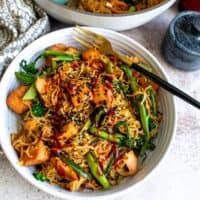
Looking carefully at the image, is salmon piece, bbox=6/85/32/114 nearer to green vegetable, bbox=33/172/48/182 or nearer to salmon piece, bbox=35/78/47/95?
salmon piece, bbox=35/78/47/95

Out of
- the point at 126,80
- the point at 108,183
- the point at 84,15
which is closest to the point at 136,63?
the point at 126,80

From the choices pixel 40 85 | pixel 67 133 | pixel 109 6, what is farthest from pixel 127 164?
pixel 109 6

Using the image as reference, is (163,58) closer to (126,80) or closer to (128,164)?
(126,80)

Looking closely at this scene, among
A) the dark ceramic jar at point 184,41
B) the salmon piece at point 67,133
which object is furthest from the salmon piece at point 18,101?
the dark ceramic jar at point 184,41

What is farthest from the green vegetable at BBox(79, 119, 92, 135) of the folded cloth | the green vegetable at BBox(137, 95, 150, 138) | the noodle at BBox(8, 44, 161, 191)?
the folded cloth

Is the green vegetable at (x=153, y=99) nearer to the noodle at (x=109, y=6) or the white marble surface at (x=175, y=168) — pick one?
the white marble surface at (x=175, y=168)
